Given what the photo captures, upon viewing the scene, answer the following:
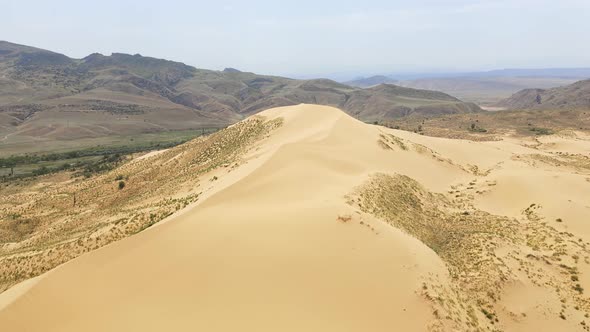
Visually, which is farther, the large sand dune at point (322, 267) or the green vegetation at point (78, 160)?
the green vegetation at point (78, 160)

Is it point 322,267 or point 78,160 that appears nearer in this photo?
point 322,267

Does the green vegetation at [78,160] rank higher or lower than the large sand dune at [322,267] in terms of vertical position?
lower

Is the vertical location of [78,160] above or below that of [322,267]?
below

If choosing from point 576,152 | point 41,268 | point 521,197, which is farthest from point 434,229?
point 576,152

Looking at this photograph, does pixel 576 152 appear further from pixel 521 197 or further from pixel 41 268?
pixel 41 268

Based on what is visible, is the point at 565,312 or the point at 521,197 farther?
the point at 521,197

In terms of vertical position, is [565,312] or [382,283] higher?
[382,283]

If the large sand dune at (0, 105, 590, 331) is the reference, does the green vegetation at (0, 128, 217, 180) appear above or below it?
below

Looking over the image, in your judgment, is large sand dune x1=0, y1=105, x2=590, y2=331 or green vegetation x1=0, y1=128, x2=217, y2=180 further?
green vegetation x1=0, y1=128, x2=217, y2=180
